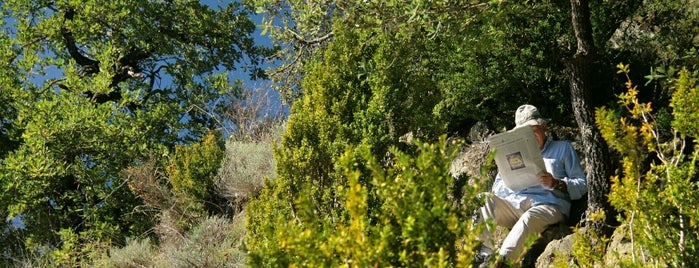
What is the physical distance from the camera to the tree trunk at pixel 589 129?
17.1 feet

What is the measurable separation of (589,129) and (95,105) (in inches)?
346

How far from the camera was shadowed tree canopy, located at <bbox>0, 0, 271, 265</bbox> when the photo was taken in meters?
10.9

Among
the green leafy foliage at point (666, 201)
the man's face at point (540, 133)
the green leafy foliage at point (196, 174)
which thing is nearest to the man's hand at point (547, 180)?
the man's face at point (540, 133)

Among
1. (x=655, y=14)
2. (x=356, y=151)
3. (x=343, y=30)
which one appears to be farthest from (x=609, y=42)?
(x=356, y=151)

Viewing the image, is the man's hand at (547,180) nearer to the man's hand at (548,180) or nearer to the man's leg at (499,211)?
the man's hand at (548,180)

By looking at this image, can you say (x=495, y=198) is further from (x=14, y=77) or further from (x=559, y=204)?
(x=14, y=77)

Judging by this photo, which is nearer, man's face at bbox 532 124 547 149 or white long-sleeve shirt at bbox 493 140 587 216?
white long-sleeve shirt at bbox 493 140 587 216

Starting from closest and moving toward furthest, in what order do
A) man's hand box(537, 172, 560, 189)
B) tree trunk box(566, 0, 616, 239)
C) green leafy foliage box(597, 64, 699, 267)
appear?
green leafy foliage box(597, 64, 699, 267)
tree trunk box(566, 0, 616, 239)
man's hand box(537, 172, 560, 189)

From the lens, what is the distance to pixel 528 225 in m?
5.34

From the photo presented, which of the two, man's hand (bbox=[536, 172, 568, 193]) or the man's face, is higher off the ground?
the man's face

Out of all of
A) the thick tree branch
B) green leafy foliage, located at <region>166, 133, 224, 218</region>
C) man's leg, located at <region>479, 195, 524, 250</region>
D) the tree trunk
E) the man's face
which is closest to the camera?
the tree trunk

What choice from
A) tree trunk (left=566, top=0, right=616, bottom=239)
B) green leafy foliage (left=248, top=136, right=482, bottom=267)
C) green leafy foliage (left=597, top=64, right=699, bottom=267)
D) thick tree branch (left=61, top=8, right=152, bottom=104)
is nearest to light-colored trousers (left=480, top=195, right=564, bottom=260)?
tree trunk (left=566, top=0, right=616, bottom=239)

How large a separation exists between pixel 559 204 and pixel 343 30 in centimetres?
244

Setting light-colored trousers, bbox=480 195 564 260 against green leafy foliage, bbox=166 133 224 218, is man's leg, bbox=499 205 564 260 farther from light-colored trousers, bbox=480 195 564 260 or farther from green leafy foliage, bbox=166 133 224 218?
green leafy foliage, bbox=166 133 224 218
